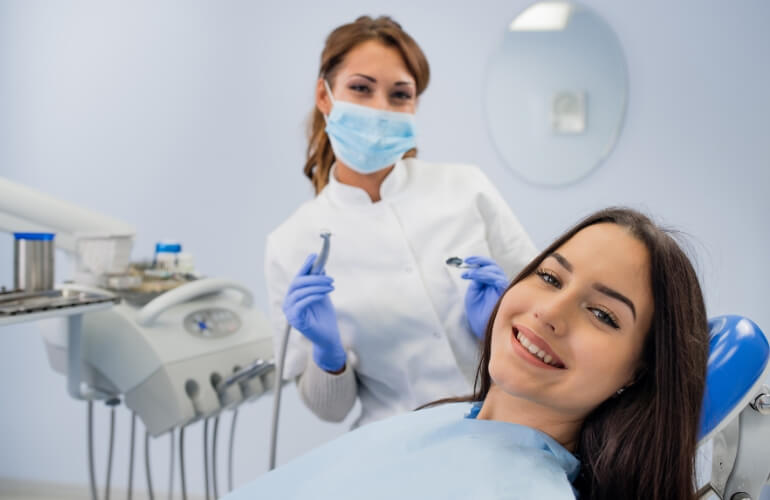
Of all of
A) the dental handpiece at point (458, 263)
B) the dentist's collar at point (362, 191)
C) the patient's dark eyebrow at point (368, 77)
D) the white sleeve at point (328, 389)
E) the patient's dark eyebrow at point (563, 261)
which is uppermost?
the patient's dark eyebrow at point (368, 77)

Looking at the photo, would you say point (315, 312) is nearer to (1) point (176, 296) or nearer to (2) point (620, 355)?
(1) point (176, 296)

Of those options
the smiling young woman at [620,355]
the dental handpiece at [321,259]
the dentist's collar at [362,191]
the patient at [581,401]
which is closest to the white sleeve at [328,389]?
the dental handpiece at [321,259]

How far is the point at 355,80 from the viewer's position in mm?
1539

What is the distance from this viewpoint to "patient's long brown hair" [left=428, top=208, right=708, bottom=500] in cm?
90

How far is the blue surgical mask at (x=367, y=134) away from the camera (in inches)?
60.9

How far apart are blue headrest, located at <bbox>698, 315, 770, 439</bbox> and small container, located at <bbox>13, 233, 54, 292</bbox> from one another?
4.50ft

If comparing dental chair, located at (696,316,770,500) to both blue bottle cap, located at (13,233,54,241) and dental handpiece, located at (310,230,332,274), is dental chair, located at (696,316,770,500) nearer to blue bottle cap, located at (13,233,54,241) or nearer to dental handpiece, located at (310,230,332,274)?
dental handpiece, located at (310,230,332,274)

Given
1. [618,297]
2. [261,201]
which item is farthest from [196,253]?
[618,297]

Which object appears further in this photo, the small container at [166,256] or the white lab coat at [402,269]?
the small container at [166,256]

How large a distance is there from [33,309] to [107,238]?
0.38 m

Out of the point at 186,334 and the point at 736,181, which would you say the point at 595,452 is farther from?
the point at 736,181

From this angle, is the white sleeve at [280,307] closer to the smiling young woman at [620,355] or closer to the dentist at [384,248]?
the dentist at [384,248]

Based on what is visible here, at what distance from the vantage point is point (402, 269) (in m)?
1.53

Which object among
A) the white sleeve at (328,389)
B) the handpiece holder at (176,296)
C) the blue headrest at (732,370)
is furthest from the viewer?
the handpiece holder at (176,296)
